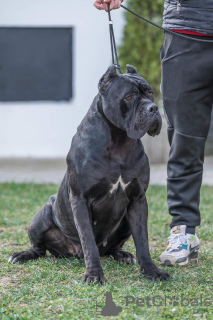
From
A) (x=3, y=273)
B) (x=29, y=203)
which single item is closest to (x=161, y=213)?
(x=29, y=203)

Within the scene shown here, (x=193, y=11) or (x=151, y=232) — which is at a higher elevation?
(x=193, y=11)

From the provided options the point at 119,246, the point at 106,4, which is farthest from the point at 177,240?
the point at 106,4

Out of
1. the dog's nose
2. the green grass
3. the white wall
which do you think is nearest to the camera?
the green grass

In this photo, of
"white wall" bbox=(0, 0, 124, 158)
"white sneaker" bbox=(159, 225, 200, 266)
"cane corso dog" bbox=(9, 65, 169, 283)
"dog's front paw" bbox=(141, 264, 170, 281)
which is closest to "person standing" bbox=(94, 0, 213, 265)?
"white sneaker" bbox=(159, 225, 200, 266)

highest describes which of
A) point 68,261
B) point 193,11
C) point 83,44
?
point 193,11

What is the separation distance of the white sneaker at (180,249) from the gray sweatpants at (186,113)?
2.5 inches

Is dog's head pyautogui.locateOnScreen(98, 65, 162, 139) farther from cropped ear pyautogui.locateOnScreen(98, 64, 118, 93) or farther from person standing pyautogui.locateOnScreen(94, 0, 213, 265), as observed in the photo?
person standing pyautogui.locateOnScreen(94, 0, 213, 265)

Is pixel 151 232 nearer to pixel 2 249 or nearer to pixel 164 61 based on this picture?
pixel 2 249

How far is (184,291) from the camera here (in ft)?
9.45

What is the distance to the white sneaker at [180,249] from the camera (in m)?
3.53

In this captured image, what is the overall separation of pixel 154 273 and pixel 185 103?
118 centimetres

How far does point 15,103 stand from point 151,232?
19.0 feet

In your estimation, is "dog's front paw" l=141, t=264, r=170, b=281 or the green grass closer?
the green grass

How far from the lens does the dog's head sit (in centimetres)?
300
